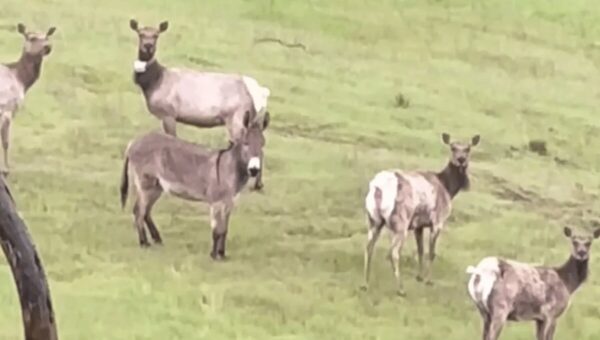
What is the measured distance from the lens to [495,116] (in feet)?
35.1

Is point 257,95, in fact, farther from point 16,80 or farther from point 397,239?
point 397,239

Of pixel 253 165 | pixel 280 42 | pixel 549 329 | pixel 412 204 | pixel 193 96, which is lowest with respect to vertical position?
pixel 549 329

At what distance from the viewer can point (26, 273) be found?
105 inches

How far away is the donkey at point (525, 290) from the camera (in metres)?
7.26

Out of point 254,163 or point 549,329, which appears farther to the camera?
point 254,163

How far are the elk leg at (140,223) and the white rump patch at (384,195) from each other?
1112 millimetres

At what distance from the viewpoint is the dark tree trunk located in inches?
104

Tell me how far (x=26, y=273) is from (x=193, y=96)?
6.54 meters

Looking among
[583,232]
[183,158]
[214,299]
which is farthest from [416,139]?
[214,299]

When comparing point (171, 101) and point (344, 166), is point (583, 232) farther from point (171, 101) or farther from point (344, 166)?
point (171, 101)

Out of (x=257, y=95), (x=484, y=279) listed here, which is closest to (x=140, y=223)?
(x=257, y=95)

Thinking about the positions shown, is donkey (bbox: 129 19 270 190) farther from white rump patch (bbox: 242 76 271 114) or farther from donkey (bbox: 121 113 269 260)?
donkey (bbox: 121 113 269 260)

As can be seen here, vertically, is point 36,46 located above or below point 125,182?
above

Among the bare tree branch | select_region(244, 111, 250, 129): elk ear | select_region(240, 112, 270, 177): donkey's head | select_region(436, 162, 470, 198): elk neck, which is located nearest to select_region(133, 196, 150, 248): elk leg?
select_region(240, 112, 270, 177): donkey's head
